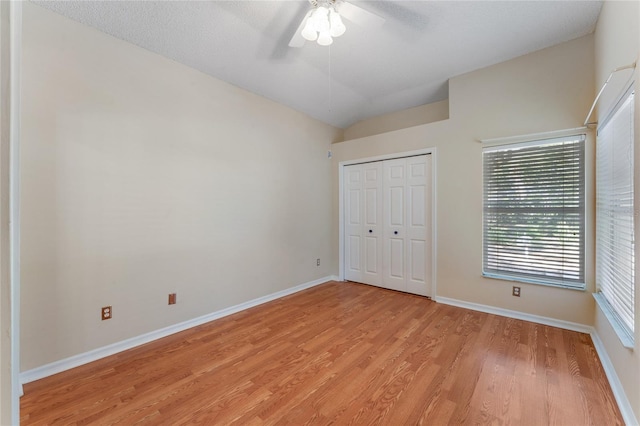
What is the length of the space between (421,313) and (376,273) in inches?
45.2

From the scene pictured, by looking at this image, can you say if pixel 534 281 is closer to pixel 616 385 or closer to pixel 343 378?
pixel 616 385

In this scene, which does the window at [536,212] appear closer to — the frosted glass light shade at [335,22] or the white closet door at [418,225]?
the white closet door at [418,225]

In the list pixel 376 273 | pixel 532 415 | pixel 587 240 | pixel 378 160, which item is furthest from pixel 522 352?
pixel 378 160

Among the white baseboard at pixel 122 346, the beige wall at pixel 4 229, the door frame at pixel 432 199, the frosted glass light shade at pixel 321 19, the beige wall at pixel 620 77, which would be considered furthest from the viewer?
the door frame at pixel 432 199

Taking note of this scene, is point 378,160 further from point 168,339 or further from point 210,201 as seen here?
point 168,339

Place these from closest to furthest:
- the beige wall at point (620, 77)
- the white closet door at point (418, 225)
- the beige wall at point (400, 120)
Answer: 1. the beige wall at point (620, 77)
2. the white closet door at point (418, 225)
3. the beige wall at point (400, 120)

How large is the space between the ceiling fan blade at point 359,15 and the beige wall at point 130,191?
1787 mm

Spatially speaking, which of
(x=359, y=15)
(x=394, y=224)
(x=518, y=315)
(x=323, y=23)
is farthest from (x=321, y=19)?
(x=518, y=315)

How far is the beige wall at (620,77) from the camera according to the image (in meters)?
1.46

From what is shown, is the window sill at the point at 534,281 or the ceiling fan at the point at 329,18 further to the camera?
the window sill at the point at 534,281

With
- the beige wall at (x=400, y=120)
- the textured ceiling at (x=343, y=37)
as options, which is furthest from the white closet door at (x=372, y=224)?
the textured ceiling at (x=343, y=37)

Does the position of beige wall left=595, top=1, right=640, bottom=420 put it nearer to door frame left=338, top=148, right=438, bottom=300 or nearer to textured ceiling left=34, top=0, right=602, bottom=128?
textured ceiling left=34, top=0, right=602, bottom=128

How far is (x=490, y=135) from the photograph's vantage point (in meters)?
3.04

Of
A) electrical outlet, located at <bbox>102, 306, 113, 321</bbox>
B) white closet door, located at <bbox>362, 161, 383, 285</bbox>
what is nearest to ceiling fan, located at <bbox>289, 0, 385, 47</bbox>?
white closet door, located at <bbox>362, 161, 383, 285</bbox>
